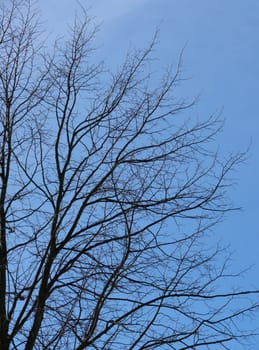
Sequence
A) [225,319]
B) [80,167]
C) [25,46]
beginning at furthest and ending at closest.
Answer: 1. [25,46]
2. [80,167]
3. [225,319]

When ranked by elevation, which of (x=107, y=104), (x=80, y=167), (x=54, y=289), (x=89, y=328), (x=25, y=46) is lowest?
(x=89, y=328)

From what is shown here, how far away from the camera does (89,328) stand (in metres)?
6.61

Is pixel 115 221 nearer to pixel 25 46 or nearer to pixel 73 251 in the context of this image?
pixel 73 251

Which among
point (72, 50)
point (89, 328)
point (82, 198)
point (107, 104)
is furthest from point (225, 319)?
point (72, 50)

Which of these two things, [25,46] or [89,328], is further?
[25,46]

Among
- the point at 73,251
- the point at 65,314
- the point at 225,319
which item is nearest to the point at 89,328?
the point at 65,314

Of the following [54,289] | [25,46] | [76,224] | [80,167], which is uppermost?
[25,46]

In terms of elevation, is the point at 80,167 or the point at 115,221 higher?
the point at 80,167

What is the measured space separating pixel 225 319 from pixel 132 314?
874 mm

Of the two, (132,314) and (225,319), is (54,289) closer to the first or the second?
(132,314)

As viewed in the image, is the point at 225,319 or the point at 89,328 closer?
the point at 89,328

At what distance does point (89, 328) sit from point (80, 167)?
5.96 ft

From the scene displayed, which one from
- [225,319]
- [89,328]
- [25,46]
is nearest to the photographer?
[89,328]

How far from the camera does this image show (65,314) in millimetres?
6922
